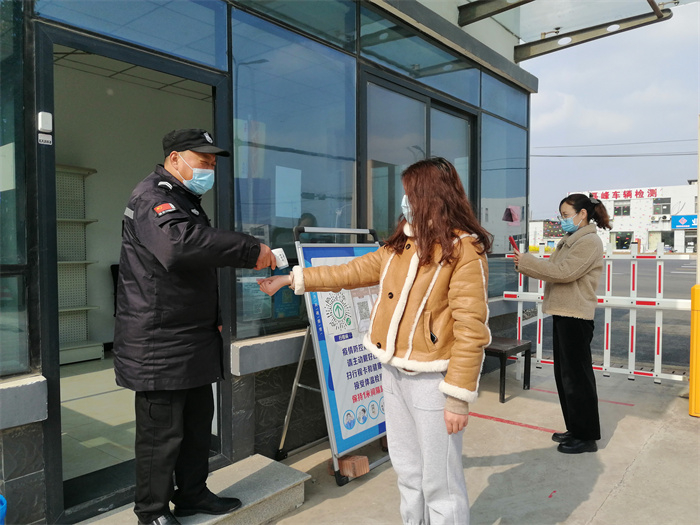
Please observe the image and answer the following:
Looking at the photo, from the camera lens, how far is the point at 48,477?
Answer: 7.72 feet

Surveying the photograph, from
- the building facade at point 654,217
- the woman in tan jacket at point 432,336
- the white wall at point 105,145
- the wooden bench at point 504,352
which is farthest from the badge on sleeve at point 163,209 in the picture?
the building facade at point 654,217

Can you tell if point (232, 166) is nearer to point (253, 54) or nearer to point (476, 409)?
point (253, 54)

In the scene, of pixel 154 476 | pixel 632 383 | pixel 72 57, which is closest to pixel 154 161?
pixel 72 57

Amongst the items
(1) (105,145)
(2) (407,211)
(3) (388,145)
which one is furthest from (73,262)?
(2) (407,211)

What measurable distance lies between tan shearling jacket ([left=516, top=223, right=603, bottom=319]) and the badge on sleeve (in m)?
2.56

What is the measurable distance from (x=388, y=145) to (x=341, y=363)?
2253mm

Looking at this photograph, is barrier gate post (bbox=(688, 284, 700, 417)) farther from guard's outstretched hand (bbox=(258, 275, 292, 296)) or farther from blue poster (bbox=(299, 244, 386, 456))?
guard's outstretched hand (bbox=(258, 275, 292, 296))

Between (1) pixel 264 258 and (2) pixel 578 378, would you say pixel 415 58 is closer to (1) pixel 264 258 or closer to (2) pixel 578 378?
(2) pixel 578 378

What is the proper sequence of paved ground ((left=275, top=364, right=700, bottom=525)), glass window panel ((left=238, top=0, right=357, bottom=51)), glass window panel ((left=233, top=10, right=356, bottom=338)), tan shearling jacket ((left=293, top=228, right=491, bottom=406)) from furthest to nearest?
1. glass window panel ((left=238, top=0, right=357, bottom=51))
2. glass window panel ((left=233, top=10, right=356, bottom=338))
3. paved ground ((left=275, top=364, right=700, bottom=525))
4. tan shearling jacket ((left=293, top=228, right=491, bottom=406))

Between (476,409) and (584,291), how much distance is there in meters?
1.60

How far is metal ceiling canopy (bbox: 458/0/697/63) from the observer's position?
205 inches

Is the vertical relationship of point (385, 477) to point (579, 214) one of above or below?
below

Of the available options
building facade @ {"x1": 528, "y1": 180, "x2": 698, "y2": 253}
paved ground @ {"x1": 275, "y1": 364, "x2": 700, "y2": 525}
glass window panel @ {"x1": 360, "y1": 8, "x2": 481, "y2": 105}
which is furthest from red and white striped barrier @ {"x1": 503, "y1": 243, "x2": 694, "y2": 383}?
building facade @ {"x1": 528, "y1": 180, "x2": 698, "y2": 253}

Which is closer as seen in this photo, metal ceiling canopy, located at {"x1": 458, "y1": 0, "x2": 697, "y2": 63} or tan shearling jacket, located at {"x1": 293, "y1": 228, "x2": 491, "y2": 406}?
tan shearling jacket, located at {"x1": 293, "y1": 228, "x2": 491, "y2": 406}
